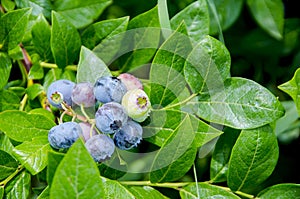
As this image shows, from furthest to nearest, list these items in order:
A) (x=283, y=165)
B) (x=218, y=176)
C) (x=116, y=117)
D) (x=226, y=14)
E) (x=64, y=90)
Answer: (x=283, y=165) < (x=226, y=14) < (x=218, y=176) < (x=64, y=90) < (x=116, y=117)

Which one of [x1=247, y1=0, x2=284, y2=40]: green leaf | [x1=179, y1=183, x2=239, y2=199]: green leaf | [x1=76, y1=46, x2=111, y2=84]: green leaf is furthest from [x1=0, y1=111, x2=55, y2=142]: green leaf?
[x1=247, y1=0, x2=284, y2=40]: green leaf

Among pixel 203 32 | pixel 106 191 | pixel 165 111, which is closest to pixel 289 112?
pixel 203 32

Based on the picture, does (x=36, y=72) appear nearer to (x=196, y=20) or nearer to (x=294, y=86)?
(x=196, y=20)

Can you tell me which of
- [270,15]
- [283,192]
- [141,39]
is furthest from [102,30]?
[270,15]

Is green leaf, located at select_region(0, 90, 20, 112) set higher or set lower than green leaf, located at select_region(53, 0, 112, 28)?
lower

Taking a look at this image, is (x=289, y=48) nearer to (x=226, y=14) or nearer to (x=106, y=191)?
(x=226, y=14)

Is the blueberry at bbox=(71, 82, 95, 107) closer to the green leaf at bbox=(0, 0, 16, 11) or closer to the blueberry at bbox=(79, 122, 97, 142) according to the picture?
the blueberry at bbox=(79, 122, 97, 142)
